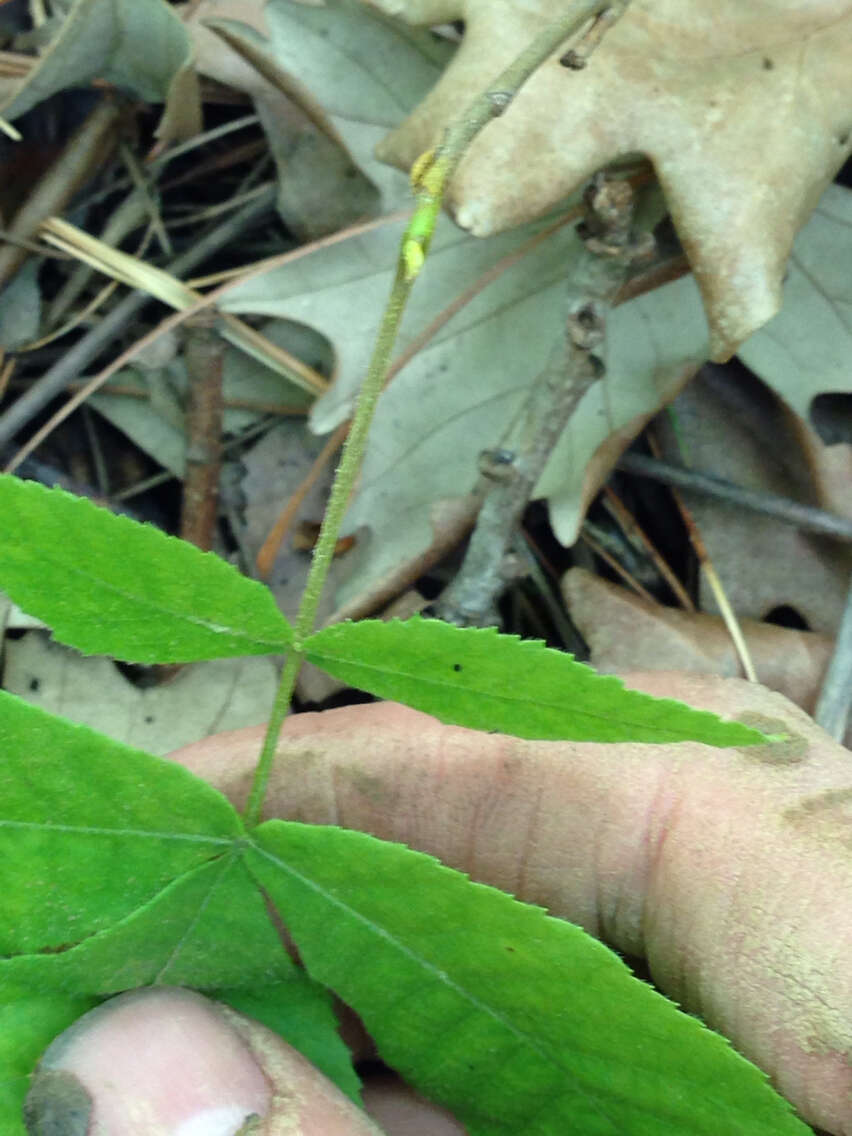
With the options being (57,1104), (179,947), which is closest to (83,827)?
(179,947)

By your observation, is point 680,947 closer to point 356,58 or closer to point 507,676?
point 507,676

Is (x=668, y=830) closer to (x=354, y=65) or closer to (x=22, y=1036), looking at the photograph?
(x=22, y=1036)

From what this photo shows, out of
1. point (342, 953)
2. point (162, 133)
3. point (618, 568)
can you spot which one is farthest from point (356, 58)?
point (342, 953)

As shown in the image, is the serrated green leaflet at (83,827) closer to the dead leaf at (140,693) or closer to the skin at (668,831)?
the skin at (668,831)

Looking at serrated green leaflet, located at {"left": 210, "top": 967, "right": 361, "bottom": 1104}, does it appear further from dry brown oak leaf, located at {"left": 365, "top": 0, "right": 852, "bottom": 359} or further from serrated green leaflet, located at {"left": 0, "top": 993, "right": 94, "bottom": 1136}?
dry brown oak leaf, located at {"left": 365, "top": 0, "right": 852, "bottom": 359}

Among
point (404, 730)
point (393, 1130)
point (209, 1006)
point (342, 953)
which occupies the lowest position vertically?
point (393, 1130)

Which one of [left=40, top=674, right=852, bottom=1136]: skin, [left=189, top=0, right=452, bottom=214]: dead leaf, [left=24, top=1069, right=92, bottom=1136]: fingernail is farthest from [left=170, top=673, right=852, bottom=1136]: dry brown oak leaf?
[left=189, top=0, right=452, bottom=214]: dead leaf
